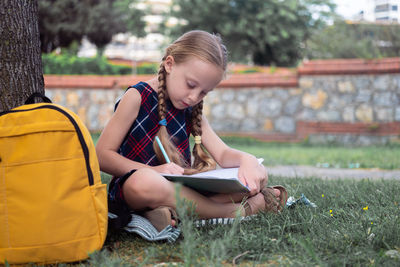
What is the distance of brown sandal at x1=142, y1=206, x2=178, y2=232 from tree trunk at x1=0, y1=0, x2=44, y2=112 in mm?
999

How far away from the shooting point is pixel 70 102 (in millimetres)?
9055

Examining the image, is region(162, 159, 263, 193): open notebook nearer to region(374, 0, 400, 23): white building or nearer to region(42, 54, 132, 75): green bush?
region(42, 54, 132, 75): green bush

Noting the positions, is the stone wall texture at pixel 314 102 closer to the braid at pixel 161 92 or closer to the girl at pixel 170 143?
the girl at pixel 170 143

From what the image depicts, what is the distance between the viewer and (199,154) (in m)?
2.31

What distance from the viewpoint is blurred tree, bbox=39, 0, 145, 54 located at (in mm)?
19500

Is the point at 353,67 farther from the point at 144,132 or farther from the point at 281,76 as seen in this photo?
the point at 144,132

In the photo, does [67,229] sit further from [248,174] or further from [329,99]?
[329,99]

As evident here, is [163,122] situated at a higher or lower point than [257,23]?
higher

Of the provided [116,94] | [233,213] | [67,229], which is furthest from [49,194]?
[116,94]

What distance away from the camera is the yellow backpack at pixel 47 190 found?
1585mm

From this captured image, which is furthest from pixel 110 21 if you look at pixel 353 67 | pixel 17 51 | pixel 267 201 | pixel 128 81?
pixel 267 201

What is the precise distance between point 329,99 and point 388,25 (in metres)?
3.29

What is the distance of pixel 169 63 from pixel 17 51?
2.63 ft

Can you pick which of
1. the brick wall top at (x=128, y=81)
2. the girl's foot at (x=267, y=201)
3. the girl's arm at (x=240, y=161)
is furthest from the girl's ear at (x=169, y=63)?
the brick wall top at (x=128, y=81)
